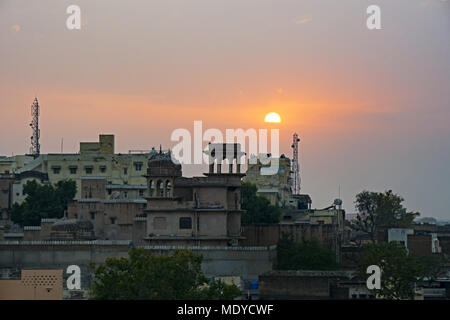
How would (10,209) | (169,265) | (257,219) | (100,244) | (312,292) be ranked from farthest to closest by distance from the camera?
(10,209)
(257,219)
(100,244)
(312,292)
(169,265)

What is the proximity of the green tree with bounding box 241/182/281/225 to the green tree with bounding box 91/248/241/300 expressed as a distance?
31886mm

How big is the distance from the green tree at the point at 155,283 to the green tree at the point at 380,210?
5569 cm

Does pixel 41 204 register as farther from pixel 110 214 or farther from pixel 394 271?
pixel 394 271

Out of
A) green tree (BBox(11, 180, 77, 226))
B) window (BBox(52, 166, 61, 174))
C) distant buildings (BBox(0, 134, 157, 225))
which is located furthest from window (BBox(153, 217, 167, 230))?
window (BBox(52, 166, 61, 174))

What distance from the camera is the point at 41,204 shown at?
85.4 m

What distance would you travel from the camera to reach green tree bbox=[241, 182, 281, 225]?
8319cm

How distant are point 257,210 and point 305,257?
15.1 meters

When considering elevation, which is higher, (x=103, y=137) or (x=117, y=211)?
(x=103, y=137)

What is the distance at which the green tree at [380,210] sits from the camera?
104875mm

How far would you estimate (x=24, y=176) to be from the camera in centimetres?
9338

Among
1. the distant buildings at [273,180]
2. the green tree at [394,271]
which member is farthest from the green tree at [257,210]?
the green tree at [394,271]
